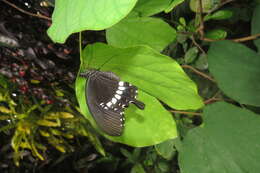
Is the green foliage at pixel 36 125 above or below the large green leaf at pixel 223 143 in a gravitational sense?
below

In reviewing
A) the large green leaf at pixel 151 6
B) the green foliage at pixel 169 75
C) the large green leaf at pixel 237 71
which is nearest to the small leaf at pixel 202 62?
the green foliage at pixel 169 75

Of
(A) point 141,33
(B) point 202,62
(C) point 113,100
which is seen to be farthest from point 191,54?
(C) point 113,100

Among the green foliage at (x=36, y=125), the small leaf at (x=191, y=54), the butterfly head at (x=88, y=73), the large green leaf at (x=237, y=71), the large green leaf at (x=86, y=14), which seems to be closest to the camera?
the large green leaf at (x=86, y=14)

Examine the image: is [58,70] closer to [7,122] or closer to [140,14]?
[7,122]

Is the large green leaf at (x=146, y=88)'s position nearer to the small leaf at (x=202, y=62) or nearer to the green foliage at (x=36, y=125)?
the small leaf at (x=202, y=62)

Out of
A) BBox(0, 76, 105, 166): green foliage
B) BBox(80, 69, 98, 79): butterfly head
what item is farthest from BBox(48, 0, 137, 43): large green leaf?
BBox(0, 76, 105, 166): green foliage

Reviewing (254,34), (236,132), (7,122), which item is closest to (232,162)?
(236,132)

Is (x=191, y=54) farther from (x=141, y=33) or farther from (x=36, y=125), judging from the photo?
(x=36, y=125)

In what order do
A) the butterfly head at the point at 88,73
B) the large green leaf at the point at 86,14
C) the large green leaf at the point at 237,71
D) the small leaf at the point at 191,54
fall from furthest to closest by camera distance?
1. the small leaf at the point at 191,54
2. the large green leaf at the point at 237,71
3. the butterfly head at the point at 88,73
4. the large green leaf at the point at 86,14
